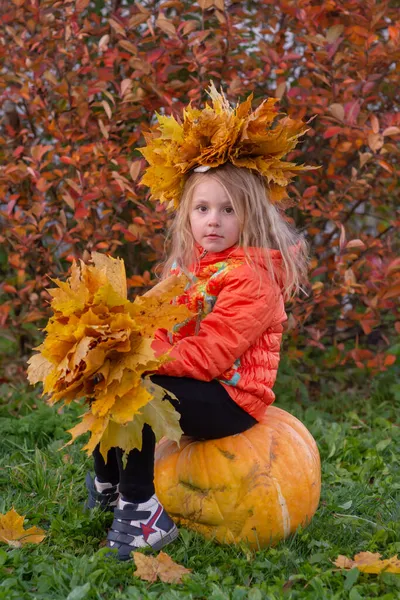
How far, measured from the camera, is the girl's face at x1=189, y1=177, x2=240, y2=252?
2.74m

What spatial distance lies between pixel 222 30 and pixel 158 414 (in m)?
2.28

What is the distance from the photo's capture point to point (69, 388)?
237 centimetres

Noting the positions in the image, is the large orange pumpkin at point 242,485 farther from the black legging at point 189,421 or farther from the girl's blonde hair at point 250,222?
the girl's blonde hair at point 250,222

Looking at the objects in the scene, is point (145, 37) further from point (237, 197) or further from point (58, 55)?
point (237, 197)

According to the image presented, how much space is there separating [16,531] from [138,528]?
43cm

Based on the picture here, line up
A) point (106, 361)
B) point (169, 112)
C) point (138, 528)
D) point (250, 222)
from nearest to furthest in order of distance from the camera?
point (106, 361) → point (138, 528) → point (250, 222) → point (169, 112)

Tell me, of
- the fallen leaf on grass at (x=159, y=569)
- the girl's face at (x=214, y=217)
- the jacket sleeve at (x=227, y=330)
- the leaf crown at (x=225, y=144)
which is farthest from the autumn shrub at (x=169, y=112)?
the fallen leaf on grass at (x=159, y=569)

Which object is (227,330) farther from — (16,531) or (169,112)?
(169,112)

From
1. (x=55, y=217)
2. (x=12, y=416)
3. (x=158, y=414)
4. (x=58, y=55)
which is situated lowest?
(x=12, y=416)

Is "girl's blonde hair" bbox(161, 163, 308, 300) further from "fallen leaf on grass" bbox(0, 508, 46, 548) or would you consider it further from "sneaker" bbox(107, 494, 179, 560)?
"fallen leaf on grass" bbox(0, 508, 46, 548)

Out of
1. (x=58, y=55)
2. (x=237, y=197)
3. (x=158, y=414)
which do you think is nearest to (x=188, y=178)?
(x=237, y=197)

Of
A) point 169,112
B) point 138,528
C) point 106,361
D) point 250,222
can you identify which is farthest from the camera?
point 169,112

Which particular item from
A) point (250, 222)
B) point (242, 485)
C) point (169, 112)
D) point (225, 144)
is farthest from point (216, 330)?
point (169, 112)

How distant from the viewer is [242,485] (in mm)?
2619
